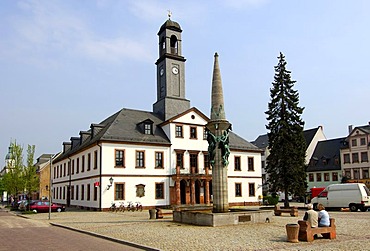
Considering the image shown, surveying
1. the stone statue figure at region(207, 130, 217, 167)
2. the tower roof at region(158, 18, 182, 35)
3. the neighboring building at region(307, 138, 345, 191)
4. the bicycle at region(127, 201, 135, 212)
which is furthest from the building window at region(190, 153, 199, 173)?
the neighboring building at region(307, 138, 345, 191)

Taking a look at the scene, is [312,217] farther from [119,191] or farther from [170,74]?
[170,74]

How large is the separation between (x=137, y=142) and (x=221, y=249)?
27.1m

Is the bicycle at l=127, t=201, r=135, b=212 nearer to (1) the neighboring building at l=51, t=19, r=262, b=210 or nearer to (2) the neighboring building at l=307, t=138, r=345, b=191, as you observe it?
(1) the neighboring building at l=51, t=19, r=262, b=210

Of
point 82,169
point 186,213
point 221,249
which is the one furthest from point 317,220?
point 82,169

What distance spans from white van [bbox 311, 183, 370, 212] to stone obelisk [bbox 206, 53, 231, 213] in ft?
52.1

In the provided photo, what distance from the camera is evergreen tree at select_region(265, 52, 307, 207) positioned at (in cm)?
3522

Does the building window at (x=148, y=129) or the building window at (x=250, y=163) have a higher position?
the building window at (x=148, y=129)

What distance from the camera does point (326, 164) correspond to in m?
64.2

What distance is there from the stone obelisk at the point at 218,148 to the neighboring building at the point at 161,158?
57.5 ft

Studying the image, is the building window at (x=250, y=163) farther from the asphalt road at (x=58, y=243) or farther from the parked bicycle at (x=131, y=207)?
the asphalt road at (x=58, y=243)

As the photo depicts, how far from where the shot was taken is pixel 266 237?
14.2 meters

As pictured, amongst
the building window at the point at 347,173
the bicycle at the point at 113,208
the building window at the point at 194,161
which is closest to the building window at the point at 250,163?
the building window at the point at 194,161

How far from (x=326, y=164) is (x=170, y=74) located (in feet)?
113

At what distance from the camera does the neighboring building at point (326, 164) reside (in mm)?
62562
